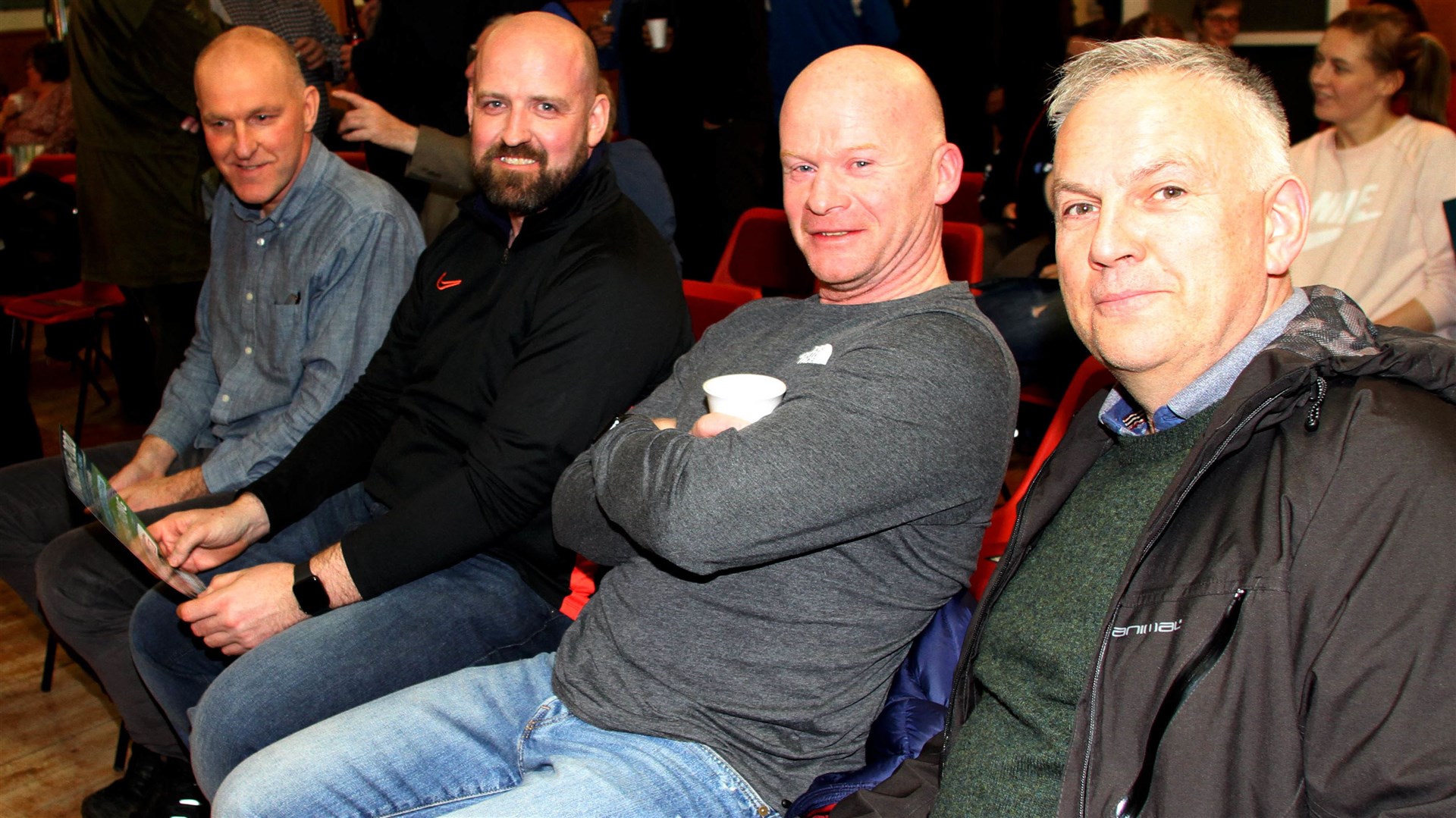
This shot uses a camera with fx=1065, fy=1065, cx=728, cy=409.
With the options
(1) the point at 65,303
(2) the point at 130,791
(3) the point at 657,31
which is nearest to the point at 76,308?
(1) the point at 65,303

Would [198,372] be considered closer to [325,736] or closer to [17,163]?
[325,736]

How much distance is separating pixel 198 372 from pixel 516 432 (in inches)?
53.1

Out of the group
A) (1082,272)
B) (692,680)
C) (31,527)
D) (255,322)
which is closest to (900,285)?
(1082,272)

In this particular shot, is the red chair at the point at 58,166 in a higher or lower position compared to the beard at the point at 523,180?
lower

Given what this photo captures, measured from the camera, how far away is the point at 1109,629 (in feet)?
3.55

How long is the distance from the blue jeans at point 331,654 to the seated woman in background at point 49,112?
6.85 metres

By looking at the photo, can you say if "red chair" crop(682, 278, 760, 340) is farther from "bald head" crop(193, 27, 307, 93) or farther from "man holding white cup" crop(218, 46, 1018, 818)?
"bald head" crop(193, 27, 307, 93)

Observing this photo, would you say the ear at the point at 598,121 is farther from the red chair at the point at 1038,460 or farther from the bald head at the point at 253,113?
the red chair at the point at 1038,460

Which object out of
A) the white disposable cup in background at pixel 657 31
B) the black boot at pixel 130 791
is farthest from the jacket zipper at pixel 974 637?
the white disposable cup in background at pixel 657 31

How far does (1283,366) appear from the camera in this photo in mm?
1014

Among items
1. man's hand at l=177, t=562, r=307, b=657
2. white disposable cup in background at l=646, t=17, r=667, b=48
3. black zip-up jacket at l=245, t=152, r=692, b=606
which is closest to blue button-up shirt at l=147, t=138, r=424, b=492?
black zip-up jacket at l=245, t=152, r=692, b=606

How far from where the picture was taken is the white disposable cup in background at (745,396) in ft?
4.62

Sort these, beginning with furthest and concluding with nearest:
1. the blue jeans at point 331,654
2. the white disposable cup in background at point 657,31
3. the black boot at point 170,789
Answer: the white disposable cup in background at point 657,31, the black boot at point 170,789, the blue jeans at point 331,654

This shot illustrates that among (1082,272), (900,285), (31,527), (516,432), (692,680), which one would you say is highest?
(1082,272)
